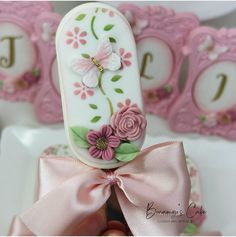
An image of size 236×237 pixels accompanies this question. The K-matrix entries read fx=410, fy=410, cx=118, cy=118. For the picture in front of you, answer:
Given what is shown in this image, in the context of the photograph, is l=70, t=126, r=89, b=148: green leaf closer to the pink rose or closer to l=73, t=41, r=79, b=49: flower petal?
l=73, t=41, r=79, b=49: flower petal

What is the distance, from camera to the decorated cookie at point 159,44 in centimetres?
72

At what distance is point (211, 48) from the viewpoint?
0.73 meters

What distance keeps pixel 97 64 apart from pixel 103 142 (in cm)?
10

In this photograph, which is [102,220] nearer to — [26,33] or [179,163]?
[179,163]

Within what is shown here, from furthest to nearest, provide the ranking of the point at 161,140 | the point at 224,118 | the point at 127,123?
the point at 224,118
the point at 161,140
the point at 127,123

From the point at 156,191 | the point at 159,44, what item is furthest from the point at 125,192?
the point at 159,44

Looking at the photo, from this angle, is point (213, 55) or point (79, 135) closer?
point (79, 135)

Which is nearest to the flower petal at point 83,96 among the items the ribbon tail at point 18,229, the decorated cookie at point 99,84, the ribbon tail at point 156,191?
the decorated cookie at point 99,84

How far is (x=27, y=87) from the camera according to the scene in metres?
0.86

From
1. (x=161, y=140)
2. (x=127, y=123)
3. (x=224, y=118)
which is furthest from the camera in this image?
(x=224, y=118)

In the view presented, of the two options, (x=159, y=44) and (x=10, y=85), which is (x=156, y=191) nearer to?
(x=159, y=44)

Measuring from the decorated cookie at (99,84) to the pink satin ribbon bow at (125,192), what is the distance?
0.11ft

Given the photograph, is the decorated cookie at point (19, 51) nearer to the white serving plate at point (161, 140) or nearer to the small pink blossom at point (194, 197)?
the white serving plate at point (161, 140)

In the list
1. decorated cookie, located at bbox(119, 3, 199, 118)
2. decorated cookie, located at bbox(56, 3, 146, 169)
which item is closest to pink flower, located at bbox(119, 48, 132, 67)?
decorated cookie, located at bbox(56, 3, 146, 169)
